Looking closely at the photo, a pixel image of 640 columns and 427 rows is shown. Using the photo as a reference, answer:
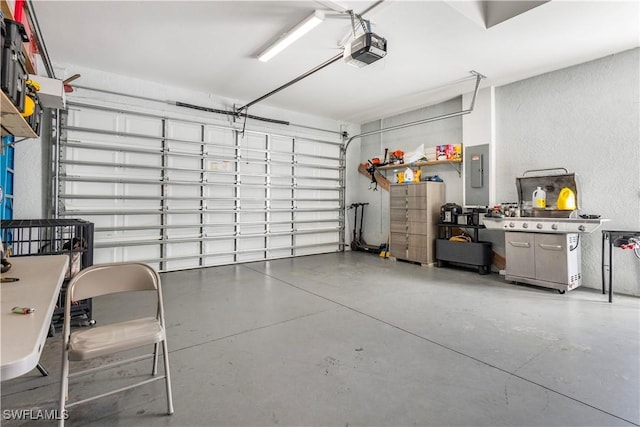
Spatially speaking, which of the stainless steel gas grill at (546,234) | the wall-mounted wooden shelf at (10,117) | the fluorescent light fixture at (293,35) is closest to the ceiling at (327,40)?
the fluorescent light fixture at (293,35)

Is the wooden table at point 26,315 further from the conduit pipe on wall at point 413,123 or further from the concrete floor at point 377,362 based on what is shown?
the conduit pipe on wall at point 413,123

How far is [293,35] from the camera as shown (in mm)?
3609

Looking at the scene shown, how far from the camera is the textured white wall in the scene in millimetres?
4031

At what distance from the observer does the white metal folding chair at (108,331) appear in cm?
153

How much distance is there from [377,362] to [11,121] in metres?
3.03

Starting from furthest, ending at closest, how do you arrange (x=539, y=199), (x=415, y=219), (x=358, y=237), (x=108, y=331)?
(x=358, y=237), (x=415, y=219), (x=539, y=199), (x=108, y=331)

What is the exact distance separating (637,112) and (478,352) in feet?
12.9

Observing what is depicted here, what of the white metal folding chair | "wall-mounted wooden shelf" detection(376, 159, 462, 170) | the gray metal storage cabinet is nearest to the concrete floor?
the white metal folding chair

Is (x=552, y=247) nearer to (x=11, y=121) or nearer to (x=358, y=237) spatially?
(x=358, y=237)

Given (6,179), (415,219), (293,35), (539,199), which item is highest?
(293,35)

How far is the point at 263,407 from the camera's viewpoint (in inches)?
70.4

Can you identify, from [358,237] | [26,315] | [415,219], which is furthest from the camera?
[358,237]

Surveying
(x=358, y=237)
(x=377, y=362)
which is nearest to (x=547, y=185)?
(x=377, y=362)

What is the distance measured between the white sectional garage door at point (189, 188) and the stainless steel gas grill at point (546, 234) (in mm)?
3840
